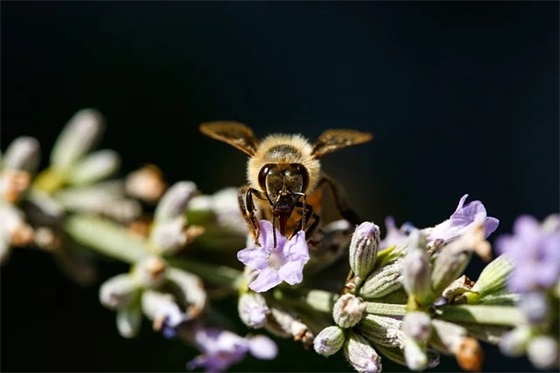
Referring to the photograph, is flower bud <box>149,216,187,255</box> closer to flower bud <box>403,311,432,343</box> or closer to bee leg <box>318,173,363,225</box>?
bee leg <box>318,173,363,225</box>

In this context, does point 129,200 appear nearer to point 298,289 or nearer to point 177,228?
point 177,228

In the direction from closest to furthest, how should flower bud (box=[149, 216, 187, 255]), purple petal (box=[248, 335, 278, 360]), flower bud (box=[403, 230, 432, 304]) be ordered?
flower bud (box=[403, 230, 432, 304]) → purple petal (box=[248, 335, 278, 360]) → flower bud (box=[149, 216, 187, 255])

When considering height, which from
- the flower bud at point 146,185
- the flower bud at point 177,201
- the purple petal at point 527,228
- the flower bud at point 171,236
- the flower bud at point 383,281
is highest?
the flower bud at point 146,185

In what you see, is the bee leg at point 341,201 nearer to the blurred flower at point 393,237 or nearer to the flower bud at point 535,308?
the blurred flower at point 393,237

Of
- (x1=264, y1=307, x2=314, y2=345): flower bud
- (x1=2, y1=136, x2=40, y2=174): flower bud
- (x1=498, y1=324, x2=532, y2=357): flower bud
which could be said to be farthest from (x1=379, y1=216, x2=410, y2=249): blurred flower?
(x1=2, y1=136, x2=40, y2=174): flower bud

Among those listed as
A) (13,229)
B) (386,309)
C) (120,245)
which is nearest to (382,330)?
(386,309)

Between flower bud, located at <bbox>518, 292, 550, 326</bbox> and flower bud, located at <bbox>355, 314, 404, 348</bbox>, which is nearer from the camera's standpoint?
flower bud, located at <bbox>518, 292, 550, 326</bbox>

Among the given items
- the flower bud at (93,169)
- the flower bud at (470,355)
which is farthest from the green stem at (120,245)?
the flower bud at (470,355)
